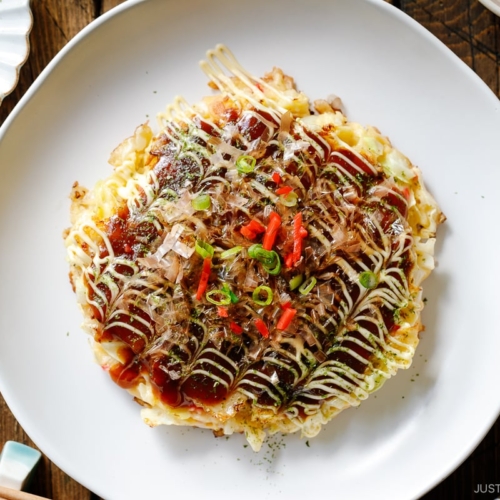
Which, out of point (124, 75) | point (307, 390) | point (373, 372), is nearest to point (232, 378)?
point (307, 390)

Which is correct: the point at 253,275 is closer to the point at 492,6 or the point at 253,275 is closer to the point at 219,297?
the point at 219,297

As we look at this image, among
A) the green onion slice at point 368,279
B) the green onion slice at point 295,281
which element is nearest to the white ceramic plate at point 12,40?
the green onion slice at point 295,281

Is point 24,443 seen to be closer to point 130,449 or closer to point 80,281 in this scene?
point 130,449

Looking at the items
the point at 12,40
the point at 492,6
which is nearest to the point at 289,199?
the point at 492,6

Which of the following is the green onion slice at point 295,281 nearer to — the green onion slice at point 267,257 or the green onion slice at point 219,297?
the green onion slice at point 267,257

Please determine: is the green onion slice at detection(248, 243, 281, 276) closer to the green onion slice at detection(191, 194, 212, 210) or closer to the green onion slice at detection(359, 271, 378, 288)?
the green onion slice at detection(191, 194, 212, 210)

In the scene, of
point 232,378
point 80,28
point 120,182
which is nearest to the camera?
point 232,378
